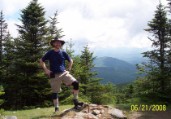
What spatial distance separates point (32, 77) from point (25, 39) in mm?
3543

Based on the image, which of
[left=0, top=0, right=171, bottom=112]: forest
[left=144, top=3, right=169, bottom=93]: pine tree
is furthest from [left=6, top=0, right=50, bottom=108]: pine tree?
[left=144, top=3, right=169, bottom=93]: pine tree

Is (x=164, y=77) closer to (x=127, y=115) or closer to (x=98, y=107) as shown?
(x=127, y=115)

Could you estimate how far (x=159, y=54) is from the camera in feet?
56.7

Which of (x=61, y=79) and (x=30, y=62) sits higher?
(x=30, y=62)

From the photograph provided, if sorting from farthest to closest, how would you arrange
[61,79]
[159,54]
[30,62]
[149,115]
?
[30,62] < [159,54] < [149,115] < [61,79]

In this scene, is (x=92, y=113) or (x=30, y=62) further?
(x=30, y=62)

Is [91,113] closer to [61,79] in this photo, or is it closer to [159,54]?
[61,79]

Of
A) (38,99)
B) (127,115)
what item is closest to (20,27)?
(38,99)

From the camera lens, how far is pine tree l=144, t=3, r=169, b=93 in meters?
16.8

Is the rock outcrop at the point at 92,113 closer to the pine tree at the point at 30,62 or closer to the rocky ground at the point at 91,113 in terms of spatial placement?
the rocky ground at the point at 91,113

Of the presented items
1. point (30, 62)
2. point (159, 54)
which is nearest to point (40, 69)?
point (30, 62)

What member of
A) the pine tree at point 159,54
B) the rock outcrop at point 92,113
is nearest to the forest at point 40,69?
the pine tree at point 159,54

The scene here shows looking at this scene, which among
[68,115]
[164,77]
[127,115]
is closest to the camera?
[68,115]

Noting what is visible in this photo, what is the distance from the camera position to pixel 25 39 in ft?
84.2
